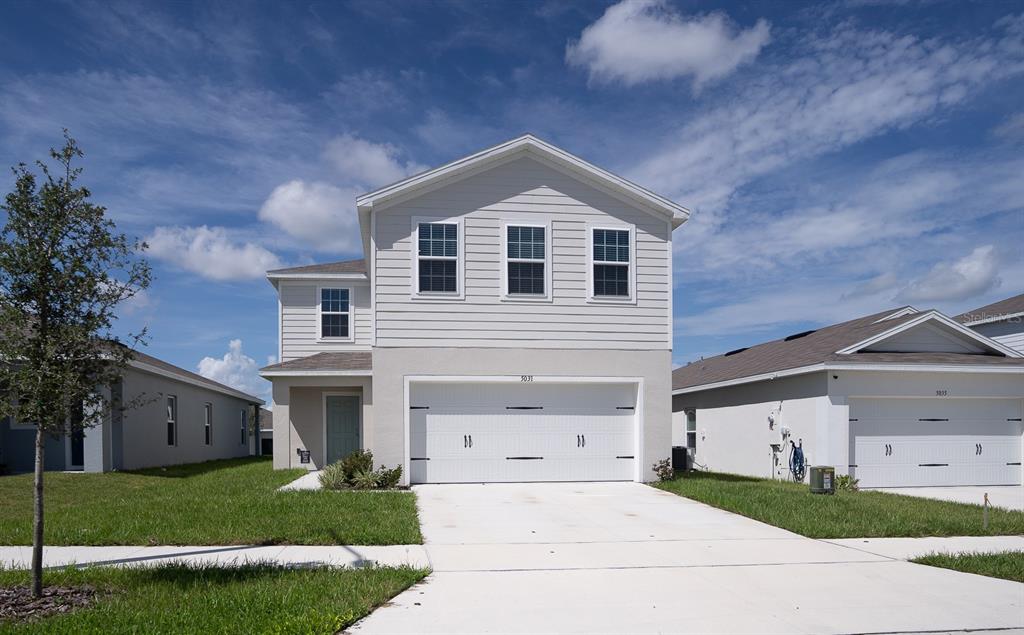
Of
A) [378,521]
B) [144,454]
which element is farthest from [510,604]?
[144,454]

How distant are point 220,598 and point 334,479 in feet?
27.9

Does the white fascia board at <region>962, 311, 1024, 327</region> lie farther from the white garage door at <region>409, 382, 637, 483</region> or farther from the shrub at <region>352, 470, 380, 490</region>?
the shrub at <region>352, 470, 380, 490</region>

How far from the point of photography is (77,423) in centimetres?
754

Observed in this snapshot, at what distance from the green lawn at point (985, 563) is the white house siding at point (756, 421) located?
767 cm

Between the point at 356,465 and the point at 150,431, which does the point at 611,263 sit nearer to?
the point at 356,465

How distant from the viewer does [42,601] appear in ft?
22.4

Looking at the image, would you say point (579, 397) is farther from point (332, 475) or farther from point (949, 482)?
point (949, 482)

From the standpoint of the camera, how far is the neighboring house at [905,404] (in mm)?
16703

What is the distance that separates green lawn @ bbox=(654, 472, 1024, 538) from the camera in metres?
10.7

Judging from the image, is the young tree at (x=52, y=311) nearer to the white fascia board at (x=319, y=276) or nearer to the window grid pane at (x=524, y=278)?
the window grid pane at (x=524, y=278)

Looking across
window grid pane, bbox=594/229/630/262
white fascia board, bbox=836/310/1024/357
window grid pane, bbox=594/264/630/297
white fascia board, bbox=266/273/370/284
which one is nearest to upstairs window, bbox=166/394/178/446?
white fascia board, bbox=266/273/370/284

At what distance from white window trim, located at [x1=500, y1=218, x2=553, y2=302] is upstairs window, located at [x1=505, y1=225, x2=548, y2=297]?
2 cm

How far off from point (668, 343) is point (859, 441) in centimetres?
489

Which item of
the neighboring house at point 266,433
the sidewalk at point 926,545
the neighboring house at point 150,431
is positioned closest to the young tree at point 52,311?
the neighboring house at point 150,431
